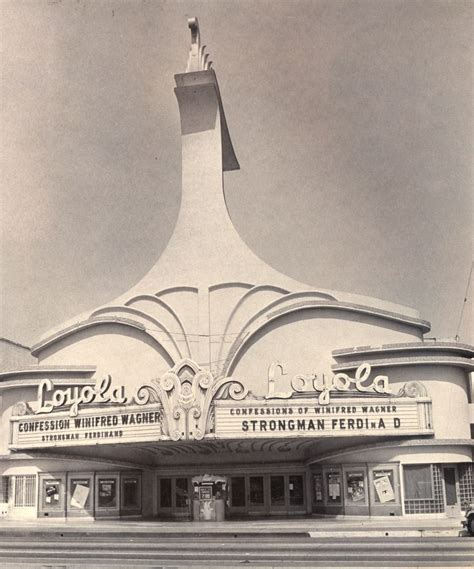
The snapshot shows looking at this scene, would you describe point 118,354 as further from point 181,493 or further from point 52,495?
point 181,493

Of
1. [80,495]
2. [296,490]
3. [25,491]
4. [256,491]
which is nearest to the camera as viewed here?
[80,495]

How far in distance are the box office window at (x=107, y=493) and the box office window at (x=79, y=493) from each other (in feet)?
1.46

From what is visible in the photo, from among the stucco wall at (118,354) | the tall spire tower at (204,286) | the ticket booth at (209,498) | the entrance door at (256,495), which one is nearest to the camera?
the ticket booth at (209,498)

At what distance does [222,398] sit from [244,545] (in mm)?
7629

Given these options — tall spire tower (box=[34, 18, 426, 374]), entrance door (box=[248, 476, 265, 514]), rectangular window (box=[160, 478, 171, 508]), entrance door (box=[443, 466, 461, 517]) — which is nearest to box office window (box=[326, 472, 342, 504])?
entrance door (box=[248, 476, 265, 514])

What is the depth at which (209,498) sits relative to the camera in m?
28.3

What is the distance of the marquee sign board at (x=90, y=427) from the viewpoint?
86.9ft

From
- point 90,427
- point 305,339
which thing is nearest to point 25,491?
point 90,427

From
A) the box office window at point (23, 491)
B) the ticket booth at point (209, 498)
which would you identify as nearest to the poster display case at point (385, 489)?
the ticket booth at point (209, 498)

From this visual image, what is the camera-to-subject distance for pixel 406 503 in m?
26.5

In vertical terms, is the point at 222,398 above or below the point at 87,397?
below

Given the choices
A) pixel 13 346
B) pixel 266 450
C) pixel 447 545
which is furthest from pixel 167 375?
pixel 13 346

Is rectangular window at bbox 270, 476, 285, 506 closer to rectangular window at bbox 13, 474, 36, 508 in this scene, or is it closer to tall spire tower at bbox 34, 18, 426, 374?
tall spire tower at bbox 34, 18, 426, 374

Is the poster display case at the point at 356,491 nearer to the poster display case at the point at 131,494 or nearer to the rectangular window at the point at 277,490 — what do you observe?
the rectangular window at the point at 277,490
